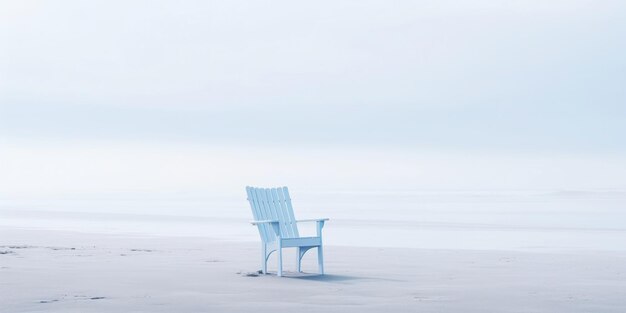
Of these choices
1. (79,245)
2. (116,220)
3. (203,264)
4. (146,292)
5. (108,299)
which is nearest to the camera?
(108,299)

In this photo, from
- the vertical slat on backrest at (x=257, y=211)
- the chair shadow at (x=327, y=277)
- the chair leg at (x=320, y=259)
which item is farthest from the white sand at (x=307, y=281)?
the vertical slat on backrest at (x=257, y=211)

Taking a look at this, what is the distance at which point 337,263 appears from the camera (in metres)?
11.6

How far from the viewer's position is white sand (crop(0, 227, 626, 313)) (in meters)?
7.52

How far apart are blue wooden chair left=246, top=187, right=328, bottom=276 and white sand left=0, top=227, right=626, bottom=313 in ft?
1.01

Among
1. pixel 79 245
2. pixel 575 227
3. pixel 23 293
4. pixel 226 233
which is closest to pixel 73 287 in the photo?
pixel 23 293

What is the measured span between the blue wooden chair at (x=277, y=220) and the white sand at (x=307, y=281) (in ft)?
1.01

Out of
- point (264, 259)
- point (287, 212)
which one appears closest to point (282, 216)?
point (287, 212)

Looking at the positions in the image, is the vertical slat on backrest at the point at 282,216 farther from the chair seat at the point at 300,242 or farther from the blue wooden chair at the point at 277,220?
the chair seat at the point at 300,242

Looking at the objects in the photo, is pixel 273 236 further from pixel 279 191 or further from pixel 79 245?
→ pixel 79 245

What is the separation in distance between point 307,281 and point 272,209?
4.00ft

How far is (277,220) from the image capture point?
32.4ft

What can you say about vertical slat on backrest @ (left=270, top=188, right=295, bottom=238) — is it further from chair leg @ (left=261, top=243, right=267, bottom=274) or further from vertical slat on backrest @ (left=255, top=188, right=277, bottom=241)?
chair leg @ (left=261, top=243, right=267, bottom=274)

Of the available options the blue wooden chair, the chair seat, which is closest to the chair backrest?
the blue wooden chair

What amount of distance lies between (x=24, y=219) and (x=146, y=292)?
1553 cm
